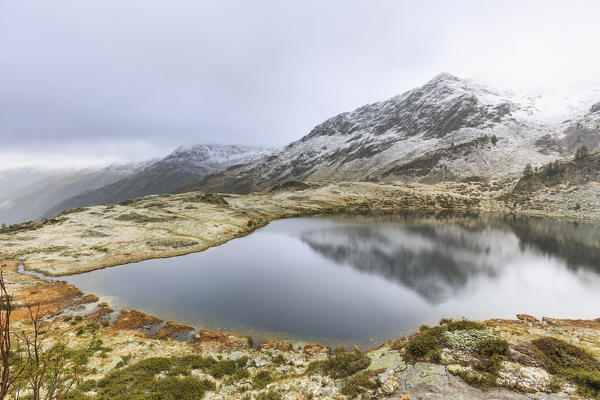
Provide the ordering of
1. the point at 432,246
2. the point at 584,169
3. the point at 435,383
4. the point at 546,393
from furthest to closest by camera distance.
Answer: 1. the point at 584,169
2. the point at 432,246
3. the point at 435,383
4. the point at 546,393

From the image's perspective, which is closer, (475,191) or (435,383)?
(435,383)

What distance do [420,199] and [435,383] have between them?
408ft

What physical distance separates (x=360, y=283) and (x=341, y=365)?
20065 millimetres

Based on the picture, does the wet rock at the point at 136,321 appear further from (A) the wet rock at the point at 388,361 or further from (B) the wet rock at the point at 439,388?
(B) the wet rock at the point at 439,388

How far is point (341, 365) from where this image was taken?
781 inches

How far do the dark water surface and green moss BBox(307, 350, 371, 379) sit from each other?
566 cm

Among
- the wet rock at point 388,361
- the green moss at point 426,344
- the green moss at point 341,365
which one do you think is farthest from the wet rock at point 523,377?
the green moss at point 341,365

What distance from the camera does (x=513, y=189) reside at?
12406cm

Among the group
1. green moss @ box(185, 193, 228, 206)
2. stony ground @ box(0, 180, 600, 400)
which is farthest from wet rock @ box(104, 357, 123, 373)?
green moss @ box(185, 193, 228, 206)

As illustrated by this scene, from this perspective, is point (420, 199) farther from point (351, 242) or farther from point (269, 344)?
point (269, 344)

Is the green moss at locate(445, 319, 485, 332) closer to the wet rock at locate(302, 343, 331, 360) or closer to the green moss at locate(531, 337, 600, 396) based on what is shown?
the green moss at locate(531, 337, 600, 396)

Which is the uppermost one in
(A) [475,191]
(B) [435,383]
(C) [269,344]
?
(A) [475,191]

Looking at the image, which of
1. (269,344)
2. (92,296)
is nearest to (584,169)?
(269,344)

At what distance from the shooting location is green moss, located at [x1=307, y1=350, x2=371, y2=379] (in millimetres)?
18766
